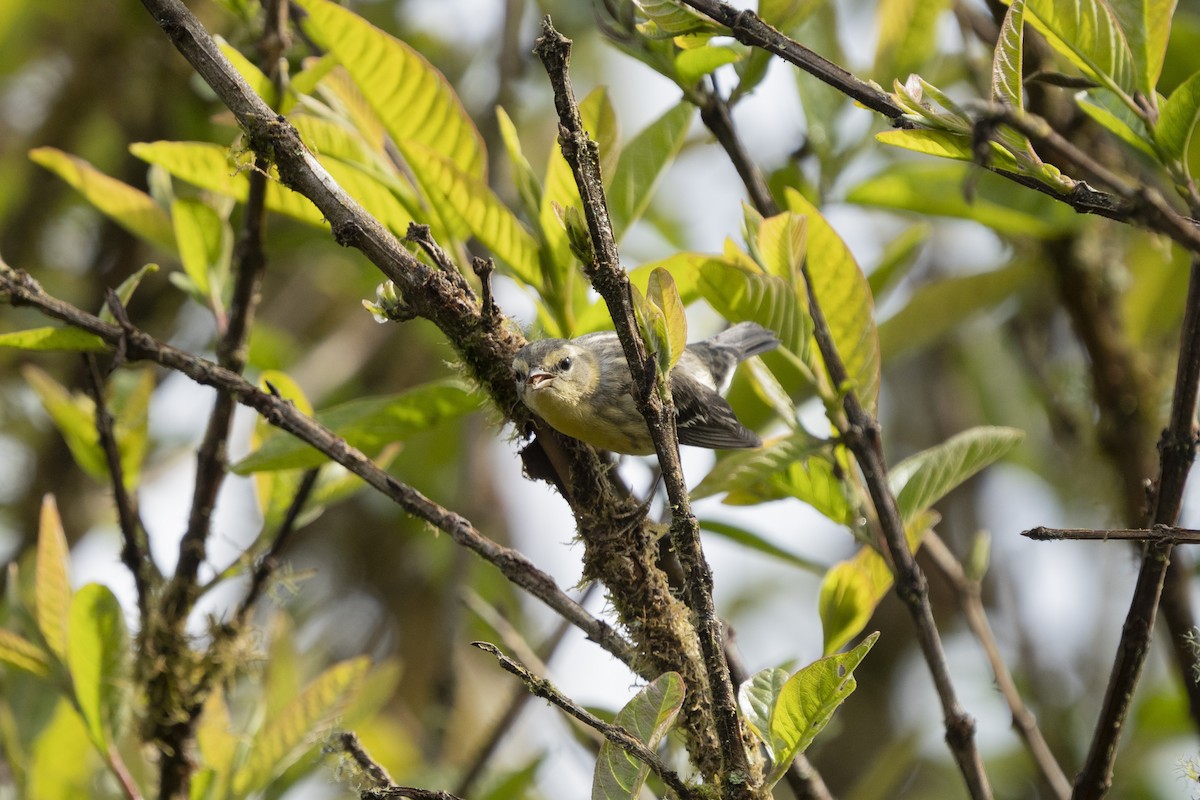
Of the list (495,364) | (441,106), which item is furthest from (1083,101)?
(441,106)

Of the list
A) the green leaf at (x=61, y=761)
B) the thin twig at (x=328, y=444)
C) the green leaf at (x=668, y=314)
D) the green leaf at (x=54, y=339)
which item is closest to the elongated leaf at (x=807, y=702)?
the thin twig at (x=328, y=444)

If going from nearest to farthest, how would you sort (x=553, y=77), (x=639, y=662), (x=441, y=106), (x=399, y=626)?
(x=553, y=77)
(x=639, y=662)
(x=441, y=106)
(x=399, y=626)

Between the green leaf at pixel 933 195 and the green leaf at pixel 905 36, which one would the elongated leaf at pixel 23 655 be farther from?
the green leaf at pixel 905 36

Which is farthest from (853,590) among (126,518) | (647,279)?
(126,518)

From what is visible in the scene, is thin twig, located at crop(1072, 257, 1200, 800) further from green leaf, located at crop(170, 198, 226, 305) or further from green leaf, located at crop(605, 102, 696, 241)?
green leaf, located at crop(170, 198, 226, 305)

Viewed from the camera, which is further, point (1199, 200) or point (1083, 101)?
point (1083, 101)

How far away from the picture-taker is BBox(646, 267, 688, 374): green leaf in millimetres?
1823

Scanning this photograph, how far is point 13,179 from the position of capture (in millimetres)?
4988

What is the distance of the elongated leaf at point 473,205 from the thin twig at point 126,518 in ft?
2.75

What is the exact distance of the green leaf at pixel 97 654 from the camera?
2654 mm

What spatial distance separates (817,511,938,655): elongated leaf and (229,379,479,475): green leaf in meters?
0.86

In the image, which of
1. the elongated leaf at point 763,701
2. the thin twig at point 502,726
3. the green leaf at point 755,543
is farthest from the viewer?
the thin twig at point 502,726

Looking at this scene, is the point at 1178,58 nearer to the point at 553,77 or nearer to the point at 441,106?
the point at 441,106

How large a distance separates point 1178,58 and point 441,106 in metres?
2.56
